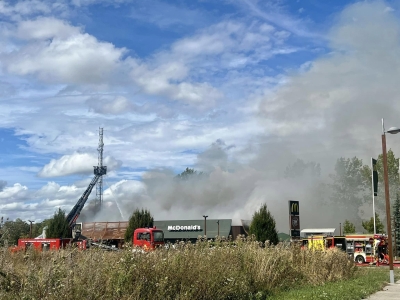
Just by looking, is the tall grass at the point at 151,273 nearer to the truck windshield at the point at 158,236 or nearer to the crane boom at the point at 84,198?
the truck windshield at the point at 158,236

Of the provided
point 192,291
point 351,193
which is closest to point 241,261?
point 192,291

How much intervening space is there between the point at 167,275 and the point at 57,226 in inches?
1516

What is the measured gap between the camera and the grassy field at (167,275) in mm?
7680

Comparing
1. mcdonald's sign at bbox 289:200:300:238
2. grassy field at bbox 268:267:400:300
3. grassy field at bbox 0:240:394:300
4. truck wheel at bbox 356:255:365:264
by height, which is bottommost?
truck wheel at bbox 356:255:365:264

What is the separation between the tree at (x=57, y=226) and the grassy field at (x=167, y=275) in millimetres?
33225

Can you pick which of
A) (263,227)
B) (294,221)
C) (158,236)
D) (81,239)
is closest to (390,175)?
(263,227)

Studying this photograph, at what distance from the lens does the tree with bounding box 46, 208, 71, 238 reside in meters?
45.6

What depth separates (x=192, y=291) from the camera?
9.88m

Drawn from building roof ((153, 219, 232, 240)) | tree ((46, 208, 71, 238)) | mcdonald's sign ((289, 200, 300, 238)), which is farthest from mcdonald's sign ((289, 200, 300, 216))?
building roof ((153, 219, 232, 240))

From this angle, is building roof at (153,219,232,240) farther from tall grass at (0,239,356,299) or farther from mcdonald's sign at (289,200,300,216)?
tall grass at (0,239,356,299)

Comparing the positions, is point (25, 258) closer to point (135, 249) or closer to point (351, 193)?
point (135, 249)

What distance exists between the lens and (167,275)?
9.86 m

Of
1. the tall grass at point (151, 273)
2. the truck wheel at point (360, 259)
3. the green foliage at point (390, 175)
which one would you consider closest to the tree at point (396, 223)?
the green foliage at point (390, 175)

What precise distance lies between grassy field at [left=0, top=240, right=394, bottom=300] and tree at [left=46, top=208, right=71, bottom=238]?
109ft
